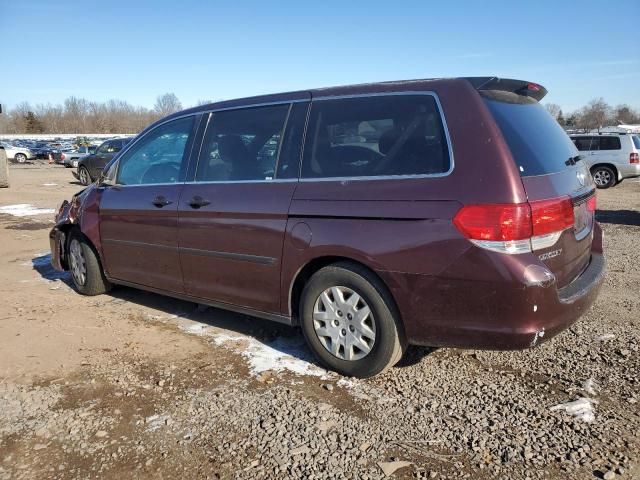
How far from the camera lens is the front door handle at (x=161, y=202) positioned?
4410 mm

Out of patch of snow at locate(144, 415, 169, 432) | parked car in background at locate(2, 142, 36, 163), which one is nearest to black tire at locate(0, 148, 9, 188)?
patch of snow at locate(144, 415, 169, 432)

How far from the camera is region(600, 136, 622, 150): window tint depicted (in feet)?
57.0

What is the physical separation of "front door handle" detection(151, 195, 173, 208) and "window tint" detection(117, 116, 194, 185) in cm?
17

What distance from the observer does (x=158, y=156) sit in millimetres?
4773

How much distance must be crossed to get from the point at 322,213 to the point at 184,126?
1841 mm

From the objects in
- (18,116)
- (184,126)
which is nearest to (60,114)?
(18,116)

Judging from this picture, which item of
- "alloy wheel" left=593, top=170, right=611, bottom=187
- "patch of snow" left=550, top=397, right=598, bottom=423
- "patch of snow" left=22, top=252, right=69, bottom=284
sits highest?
"patch of snow" left=22, top=252, right=69, bottom=284

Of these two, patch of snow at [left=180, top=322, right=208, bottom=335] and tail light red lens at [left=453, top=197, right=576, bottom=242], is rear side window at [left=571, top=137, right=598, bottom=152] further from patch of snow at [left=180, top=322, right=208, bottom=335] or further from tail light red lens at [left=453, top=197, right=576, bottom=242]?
tail light red lens at [left=453, top=197, right=576, bottom=242]

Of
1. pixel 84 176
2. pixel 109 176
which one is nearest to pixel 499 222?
pixel 109 176

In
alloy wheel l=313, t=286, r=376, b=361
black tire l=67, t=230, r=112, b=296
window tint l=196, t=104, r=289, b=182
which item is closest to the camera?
alloy wheel l=313, t=286, r=376, b=361

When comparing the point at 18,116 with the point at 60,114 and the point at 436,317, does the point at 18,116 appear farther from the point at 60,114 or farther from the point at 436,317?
the point at 436,317

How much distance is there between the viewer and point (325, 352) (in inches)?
141

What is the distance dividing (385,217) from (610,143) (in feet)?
56.8

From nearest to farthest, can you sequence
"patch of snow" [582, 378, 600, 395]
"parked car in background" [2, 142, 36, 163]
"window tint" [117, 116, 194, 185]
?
"patch of snow" [582, 378, 600, 395], "window tint" [117, 116, 194, 185], "parked car in background" [2, 142, 36, 163]
